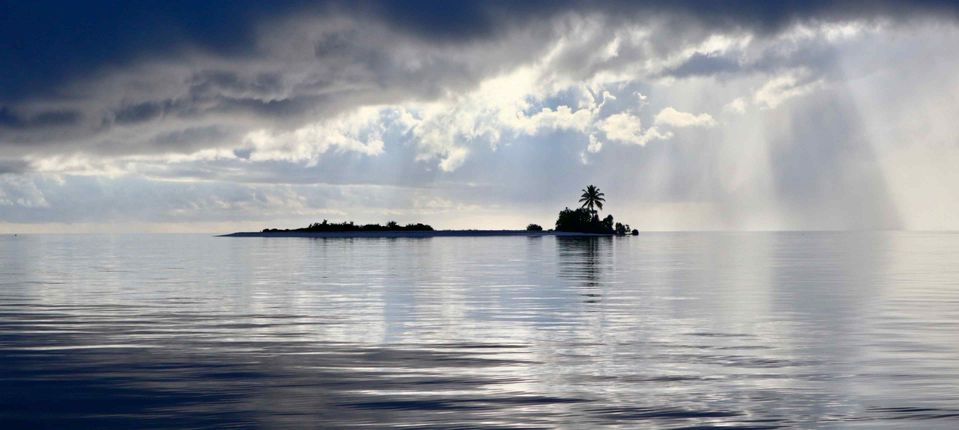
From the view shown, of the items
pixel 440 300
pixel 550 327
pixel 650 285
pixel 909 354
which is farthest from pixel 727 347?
pixel 650 285

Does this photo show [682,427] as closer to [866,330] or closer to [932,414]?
[932,414]

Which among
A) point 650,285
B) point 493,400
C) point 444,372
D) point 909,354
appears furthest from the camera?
point 650,285

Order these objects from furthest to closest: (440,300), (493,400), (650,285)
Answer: (650,285)
(440,300)
(493,400)

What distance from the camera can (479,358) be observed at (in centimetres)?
2108

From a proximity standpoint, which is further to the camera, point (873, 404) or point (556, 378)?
point (556, 378)

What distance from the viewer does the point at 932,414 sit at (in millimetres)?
14875

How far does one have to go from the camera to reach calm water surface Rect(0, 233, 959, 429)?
14.8 meters

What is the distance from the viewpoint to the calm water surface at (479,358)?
14.8 m

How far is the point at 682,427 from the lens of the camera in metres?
13.8

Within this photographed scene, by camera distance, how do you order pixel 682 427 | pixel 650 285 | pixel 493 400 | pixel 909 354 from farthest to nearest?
pixel 650 285 → pixel 909 354 → pixel 493 400 → pixel 682 427

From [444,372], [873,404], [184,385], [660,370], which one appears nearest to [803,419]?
[873,404]

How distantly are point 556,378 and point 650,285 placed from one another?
31.0 meters

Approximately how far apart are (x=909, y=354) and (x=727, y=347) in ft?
14.7

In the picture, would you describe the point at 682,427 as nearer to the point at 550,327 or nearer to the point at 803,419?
the point at 803,419
